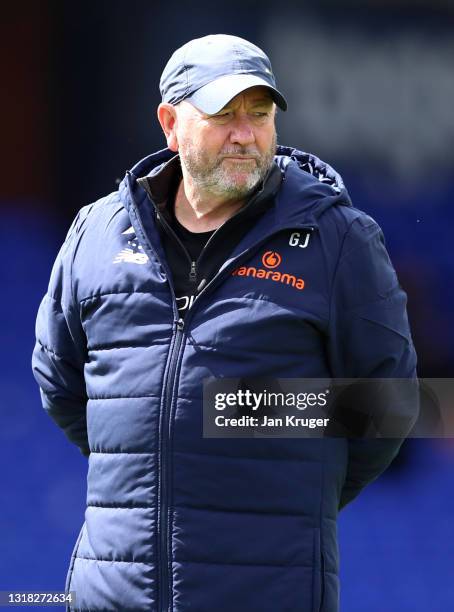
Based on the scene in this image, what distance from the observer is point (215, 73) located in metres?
2.51

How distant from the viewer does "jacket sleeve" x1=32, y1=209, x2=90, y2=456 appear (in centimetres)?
268

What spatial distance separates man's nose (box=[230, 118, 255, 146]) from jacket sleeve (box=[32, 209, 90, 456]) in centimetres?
46

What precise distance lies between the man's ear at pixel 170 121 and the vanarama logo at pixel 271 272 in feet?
1.25

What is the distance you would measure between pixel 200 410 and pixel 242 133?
21.6 inches

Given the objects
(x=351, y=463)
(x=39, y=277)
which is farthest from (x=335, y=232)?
(x=39, y=277)

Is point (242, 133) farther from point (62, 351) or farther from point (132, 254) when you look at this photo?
point (62, 351)

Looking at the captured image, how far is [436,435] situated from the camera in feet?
11.3

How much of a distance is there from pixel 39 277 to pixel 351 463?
1267 mm

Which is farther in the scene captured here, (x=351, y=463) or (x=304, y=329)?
(x=351, y=463)

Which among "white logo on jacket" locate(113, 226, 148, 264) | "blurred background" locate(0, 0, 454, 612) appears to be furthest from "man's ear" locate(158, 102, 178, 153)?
"blurred background" locate(0, 0, 454, 612)

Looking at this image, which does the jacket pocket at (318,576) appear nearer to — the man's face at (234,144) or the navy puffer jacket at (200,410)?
the navy puffer jacket at (200,410)

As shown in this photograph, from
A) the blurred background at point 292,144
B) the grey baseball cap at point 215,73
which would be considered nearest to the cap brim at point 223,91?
the grey baseball cap at point 215,73

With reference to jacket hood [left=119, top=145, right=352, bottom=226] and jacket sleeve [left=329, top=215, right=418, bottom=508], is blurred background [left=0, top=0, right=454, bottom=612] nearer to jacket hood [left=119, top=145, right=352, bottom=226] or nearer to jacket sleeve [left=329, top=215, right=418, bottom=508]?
jacket hood [left=119, top=145, right=352, bottom=226]

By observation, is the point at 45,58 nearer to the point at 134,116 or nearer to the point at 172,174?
the point at 134,116
